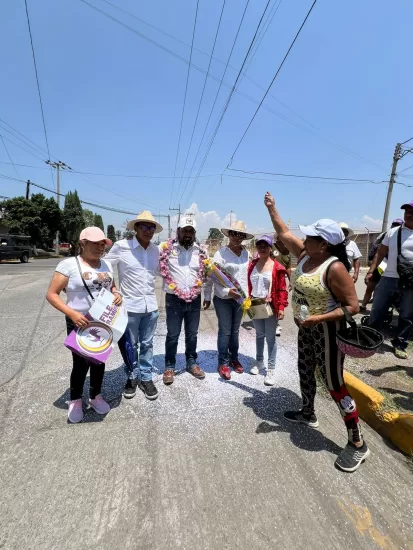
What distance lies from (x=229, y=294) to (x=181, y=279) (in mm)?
570

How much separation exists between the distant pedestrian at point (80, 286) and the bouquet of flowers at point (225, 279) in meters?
1.15

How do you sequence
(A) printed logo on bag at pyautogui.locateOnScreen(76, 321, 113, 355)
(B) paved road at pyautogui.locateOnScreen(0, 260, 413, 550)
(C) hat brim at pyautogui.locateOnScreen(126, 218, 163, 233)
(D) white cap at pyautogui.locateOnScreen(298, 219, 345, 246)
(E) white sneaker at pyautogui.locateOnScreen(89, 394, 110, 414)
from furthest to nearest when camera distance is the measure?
(C) hat brim at pyautogui.locateOnScreen(126, 218, 163, 233)
(E) white sneaker at pyautogui.locateOnScreen(89, 394, 110, 414)
(A) printed logo on bag at pyautogui.locateOnScreen(76, 321, 113, 355)
(D) white cap at pyautogui.locateOnScreen(298, 219, 345, 246)
(B) paved road at pyautogui.locateOnScreen(0, 260, 413, 550)

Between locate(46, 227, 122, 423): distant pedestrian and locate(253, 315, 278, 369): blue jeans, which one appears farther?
locate(253, 315, 278, 369): blue jeans

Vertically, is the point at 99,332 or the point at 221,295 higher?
the point at 221,295

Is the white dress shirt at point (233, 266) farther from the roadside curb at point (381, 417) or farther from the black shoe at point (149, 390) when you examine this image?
the roadside curb at point (381, 417)

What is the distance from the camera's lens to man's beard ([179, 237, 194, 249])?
3.57 metres

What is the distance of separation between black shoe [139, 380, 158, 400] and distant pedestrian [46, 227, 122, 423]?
43 cm

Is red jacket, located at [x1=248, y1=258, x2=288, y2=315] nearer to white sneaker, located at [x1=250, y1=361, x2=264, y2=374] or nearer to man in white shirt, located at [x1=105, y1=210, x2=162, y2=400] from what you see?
white sneaker, located at [x1=250, y1=361, x2=264, y2=374]

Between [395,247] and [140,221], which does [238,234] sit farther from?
[395,247]

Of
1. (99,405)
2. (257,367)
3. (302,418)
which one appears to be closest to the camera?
(302,418)

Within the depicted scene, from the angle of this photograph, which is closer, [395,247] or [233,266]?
[233,266]

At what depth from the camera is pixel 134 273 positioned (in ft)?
10.7

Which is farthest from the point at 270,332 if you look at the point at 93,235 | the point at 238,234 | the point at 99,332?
the point at 93,235

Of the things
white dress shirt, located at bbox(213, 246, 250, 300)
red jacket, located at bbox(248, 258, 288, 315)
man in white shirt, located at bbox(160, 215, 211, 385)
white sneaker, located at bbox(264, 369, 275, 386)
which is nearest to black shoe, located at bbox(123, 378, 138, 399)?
man in white shirt, located at bbox(160, 215, 211, 385)
